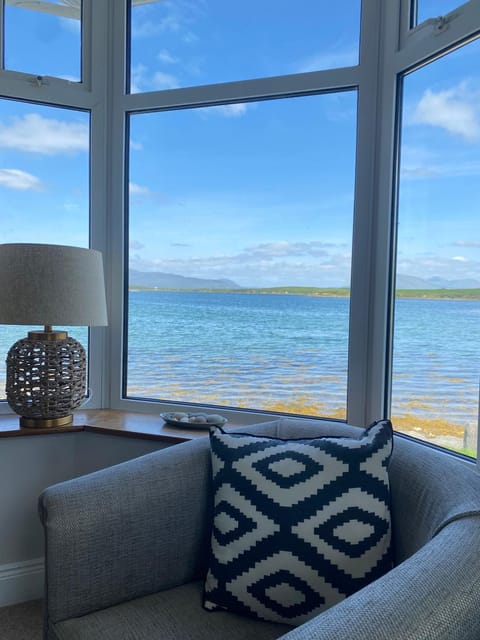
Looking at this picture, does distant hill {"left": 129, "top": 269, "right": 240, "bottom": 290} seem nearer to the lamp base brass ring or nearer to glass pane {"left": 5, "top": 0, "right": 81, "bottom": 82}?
the lamp base brass ring

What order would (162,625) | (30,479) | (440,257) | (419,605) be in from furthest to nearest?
(30,479) → (440,257) → (162,625) → (419,605)

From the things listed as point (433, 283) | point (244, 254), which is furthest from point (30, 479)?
point (433, 283)

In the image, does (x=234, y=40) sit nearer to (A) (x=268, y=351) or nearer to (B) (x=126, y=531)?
(A) (x=268, y=351)

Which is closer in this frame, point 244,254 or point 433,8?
point 433,8

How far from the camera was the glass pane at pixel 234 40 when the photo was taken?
6.34ft

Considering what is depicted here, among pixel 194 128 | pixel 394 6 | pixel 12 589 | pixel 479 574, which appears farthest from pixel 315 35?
pixel 12 589

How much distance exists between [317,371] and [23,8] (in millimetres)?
1835

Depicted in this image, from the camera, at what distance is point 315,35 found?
1.96 m

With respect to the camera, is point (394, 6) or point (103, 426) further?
point (103, 426)

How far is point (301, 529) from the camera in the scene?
3.80 feet

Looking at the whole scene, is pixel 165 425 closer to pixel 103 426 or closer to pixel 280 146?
pixel 103 426

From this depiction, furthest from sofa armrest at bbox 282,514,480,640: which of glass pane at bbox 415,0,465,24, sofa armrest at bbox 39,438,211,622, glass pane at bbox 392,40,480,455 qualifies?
glass pane at bbox 415,0,465,24

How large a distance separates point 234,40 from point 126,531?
1.82 m

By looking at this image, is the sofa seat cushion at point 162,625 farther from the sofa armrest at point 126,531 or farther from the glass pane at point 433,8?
the glass pane at point 433,8
